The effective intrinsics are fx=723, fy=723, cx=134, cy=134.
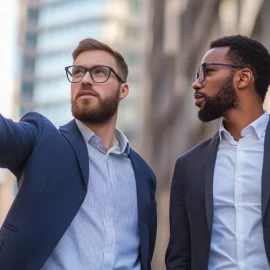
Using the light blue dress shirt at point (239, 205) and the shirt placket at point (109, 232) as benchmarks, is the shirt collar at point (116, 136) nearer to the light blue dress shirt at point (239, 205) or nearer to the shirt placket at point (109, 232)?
the shirt placket at point (109, 232)

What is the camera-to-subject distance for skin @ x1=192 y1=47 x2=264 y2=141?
480 centimetres

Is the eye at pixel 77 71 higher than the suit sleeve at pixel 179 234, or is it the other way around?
the eye at pixel 77 71

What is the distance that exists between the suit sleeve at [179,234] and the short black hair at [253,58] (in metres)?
0.84

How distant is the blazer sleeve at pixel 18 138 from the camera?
13.2 feet

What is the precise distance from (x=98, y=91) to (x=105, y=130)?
30cm

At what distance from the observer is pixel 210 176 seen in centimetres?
462

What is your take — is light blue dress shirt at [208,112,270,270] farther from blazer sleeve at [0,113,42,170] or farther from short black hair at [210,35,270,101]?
blazer sleeve at [0,113,42,170]

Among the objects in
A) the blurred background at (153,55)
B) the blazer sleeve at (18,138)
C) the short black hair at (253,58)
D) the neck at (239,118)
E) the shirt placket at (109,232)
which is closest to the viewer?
the blazer sleeve at (18,138)

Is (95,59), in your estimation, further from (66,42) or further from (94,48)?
(66,42)

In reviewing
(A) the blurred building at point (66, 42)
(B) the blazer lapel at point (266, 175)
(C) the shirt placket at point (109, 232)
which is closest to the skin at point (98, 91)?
(C) the shirt placket at point (109, 232)

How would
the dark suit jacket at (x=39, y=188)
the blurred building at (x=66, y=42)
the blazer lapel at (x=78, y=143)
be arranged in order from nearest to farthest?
1. the dark suit jacket at (x=39, y=188)
2. the blazer lapel at (x=78, y=143)
3. the blurred building at (x=66, y=42)

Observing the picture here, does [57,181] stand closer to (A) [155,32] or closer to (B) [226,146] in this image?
(B) [226,146]

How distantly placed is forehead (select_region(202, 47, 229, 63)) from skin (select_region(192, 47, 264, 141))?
0.07 ft

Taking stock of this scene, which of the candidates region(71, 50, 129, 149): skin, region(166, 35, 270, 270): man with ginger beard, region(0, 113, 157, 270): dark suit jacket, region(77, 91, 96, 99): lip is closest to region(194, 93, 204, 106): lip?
region(166, 35, 270, 270): man with ginger beard
